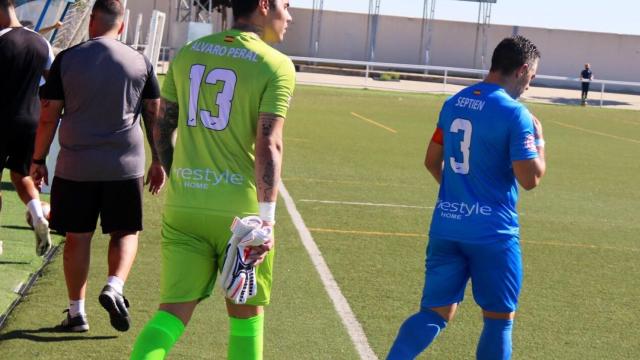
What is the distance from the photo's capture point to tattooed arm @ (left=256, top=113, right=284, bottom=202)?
4.51 metres

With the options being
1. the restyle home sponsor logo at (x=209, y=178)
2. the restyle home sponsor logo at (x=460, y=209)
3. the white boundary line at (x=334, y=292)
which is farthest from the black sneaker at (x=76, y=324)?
the restyle home sponsor logo at (x=460, y=209)

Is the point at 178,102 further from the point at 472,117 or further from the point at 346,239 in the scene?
the point at 346,239

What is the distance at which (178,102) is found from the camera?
4.79 metres

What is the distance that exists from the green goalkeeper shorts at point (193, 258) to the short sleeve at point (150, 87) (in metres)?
1.93

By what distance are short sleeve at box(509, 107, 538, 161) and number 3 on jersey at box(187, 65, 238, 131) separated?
56.1 inches

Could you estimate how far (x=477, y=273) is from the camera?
5.29 metres

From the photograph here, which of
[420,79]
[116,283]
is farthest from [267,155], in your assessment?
[420,79]

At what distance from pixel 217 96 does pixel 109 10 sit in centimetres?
209

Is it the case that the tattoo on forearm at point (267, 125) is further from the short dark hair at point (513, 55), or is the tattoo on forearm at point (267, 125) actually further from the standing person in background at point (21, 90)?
the standing person in background at point (21, 90)

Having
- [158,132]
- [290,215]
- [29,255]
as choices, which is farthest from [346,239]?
[158,132]

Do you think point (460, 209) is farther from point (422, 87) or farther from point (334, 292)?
point (422, 87)

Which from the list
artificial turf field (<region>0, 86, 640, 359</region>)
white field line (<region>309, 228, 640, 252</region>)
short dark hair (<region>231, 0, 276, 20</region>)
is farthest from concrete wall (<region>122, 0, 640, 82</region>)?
short dark hair (<region>231, 0, 276, 20</region>)

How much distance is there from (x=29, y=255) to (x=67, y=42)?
14.9 feet

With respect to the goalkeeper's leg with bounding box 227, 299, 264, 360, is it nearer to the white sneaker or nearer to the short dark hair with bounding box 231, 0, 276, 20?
the short dark hair with bounding box 231, 0, 276, 20
